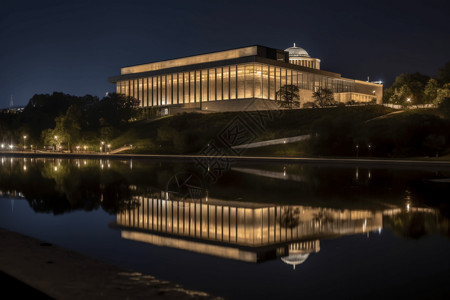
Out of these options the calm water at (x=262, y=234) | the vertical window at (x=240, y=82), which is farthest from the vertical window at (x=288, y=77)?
the calm water at (x=262, y=234)

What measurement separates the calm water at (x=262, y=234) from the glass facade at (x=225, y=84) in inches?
3511

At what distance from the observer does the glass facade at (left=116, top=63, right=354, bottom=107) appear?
109 metres

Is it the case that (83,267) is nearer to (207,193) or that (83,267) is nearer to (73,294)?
(73,294)

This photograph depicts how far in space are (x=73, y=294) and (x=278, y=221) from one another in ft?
26.3

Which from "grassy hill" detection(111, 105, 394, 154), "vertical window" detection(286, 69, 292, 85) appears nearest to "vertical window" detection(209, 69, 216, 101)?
"grassy hill" detection(111, 105, 394, 154)

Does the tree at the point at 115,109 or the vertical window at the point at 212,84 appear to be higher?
the vertical window at the point at 212,84

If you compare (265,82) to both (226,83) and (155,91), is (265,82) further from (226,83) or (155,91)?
(155,91)

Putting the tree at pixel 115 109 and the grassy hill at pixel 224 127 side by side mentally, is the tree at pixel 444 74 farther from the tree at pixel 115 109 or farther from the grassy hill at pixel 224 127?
the tree at pixel 115 109

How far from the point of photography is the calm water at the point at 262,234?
26.1 ft

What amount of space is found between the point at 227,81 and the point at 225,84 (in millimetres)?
966

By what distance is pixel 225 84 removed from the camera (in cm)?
11288

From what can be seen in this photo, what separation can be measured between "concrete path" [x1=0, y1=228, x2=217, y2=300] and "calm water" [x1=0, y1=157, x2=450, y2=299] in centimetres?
82

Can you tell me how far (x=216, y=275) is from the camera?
8281mm

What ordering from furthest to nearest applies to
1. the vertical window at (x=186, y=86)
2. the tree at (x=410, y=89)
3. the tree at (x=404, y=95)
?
the vertical window at (x=186, y=86)
the tree at (x=410, y=89)
the tree at (x=404, y=95)
